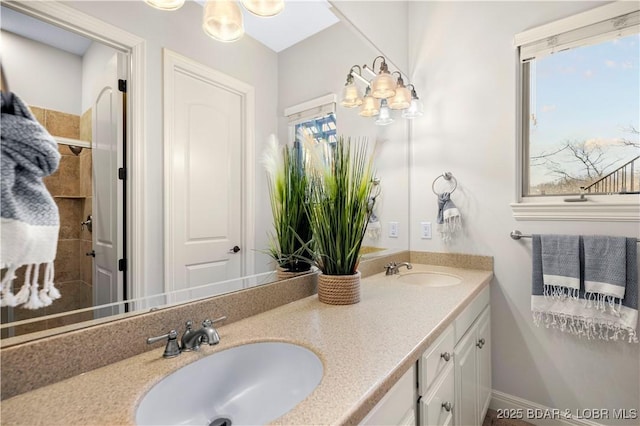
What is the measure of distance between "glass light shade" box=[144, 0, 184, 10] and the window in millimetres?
1799

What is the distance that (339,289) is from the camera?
1165mm

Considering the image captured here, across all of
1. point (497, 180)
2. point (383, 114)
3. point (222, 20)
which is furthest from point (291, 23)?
point (497, 180)

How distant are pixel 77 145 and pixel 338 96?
3.82 feet

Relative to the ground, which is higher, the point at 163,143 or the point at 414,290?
the point at 163,143

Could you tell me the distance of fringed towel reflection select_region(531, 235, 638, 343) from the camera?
1368 millimetres

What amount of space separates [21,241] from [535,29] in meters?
2.30

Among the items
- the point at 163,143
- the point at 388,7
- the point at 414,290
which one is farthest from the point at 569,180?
the point at 163,143

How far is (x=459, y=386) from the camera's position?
1.21m

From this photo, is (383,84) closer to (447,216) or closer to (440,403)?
(447,216)

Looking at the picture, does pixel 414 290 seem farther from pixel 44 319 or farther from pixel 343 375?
pixel 44 319

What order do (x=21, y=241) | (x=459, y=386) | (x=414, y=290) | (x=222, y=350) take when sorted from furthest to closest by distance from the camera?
(x=414, y=290), (x=459, y=386), (x=222, y=350), (x=21, y=241)

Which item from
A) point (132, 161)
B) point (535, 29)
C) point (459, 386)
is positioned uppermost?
point (535, 29)

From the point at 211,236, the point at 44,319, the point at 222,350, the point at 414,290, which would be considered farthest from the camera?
the point at 414,290

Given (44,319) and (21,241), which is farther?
(44,319)
